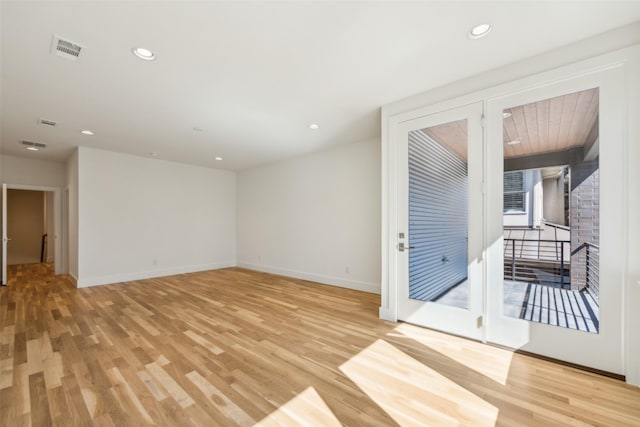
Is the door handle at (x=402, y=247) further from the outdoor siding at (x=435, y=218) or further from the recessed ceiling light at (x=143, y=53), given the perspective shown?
the recessed ceiling light at (x=143, y=53)

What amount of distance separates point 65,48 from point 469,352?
15.3 feet

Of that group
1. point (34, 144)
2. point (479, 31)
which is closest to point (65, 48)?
point (479, 31)

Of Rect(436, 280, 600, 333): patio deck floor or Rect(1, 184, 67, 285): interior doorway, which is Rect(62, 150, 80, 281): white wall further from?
Rect(436, 280, 600, 333): patio deck floor

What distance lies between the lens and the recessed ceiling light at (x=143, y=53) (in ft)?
7.72

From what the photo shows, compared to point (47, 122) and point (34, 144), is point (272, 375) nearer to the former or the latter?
point (47, 122)

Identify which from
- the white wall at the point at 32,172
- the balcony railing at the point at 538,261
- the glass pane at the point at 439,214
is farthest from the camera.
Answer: the white wall at the point at 32,172

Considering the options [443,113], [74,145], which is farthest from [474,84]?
[74,145]

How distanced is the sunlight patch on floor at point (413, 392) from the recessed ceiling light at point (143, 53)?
3.33 meters

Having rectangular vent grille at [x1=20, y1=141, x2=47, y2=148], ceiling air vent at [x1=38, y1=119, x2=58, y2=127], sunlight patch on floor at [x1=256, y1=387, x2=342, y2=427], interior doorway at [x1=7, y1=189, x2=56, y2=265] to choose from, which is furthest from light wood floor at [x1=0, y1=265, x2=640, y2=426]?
interior doorway at [x1=7, y1=189, x2=56, y2=265]

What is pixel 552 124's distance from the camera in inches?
99.6

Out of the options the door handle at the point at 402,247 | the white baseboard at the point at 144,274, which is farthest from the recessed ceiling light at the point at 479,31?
the white baseboard at the point at 144,274

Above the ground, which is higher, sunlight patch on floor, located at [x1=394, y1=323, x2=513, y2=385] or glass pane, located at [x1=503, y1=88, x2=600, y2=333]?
glass pane, located at [x1=503, y1=88, x2=600, y2=333]

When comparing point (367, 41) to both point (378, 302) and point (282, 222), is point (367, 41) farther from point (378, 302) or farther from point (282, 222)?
point (282, 222)

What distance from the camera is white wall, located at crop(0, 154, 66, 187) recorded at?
19.3ft
